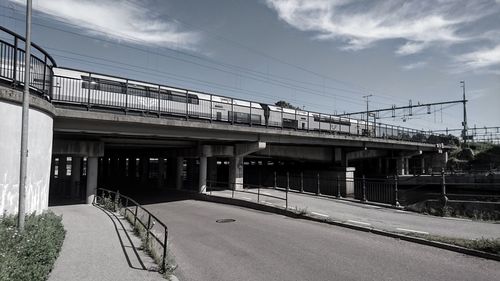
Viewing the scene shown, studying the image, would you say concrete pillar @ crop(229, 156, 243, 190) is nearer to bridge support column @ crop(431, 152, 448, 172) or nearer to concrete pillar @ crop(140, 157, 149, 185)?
concrete pillar @ crop(140, 157, 149, 185)

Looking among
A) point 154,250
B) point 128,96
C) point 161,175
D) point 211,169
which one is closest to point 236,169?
point 211,169

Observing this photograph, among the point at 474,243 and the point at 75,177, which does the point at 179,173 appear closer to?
the point at 75,177

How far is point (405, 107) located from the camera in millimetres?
59750

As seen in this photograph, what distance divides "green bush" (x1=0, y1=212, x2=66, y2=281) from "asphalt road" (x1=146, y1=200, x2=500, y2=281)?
2.68 metres

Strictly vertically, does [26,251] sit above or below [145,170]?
below

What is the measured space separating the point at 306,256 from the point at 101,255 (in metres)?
5.05

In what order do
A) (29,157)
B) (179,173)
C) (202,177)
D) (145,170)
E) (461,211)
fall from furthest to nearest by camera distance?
(145,170), (179,173), (202,177), (461,211), (29,157)

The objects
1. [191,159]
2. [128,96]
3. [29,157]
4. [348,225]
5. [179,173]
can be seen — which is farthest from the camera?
[191,159]

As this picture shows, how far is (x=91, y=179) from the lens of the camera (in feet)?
66.4

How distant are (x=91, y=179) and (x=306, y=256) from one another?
1570 cm

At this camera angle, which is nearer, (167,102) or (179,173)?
(167,102)

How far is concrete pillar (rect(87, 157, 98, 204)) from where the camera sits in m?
19.9

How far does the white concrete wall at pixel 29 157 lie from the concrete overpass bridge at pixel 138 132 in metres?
0.02

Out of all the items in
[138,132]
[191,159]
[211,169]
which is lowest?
[211,169]
